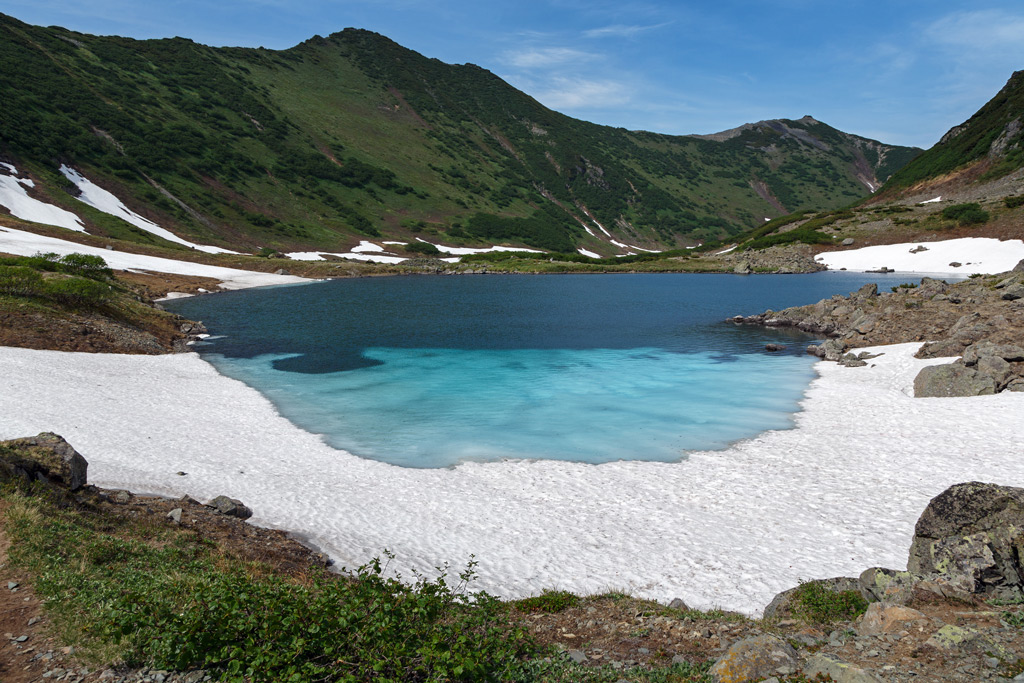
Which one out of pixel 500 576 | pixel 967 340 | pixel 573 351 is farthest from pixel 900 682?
pixel 573 351

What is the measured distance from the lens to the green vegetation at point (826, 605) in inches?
434

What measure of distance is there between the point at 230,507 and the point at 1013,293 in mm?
54760

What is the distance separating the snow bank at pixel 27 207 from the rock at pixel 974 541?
138427 mm

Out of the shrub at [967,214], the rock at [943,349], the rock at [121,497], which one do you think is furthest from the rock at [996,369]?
the shrub at [967,214]

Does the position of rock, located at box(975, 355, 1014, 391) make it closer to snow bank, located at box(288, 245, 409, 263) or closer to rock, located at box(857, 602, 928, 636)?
rock, located at box(857, 602, 928, 636)

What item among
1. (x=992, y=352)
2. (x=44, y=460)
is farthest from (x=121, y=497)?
(x=992, y=352)

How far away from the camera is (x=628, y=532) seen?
17.0 meters

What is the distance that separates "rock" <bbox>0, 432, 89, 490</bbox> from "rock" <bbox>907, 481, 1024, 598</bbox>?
64.9 feet

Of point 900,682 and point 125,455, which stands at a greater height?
point 900,682

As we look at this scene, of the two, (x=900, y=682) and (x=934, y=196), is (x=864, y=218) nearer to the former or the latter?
(x=934, y=196)

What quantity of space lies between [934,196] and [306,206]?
640ft

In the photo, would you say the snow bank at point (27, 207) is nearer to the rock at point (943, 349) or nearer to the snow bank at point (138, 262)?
the snow bank at point (138, 262)

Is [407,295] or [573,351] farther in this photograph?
[407,295]

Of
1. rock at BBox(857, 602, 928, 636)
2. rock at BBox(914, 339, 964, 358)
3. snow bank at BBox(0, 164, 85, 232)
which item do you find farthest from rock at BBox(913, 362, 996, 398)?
snow bank at BBox(0, 164, 85, 232)
